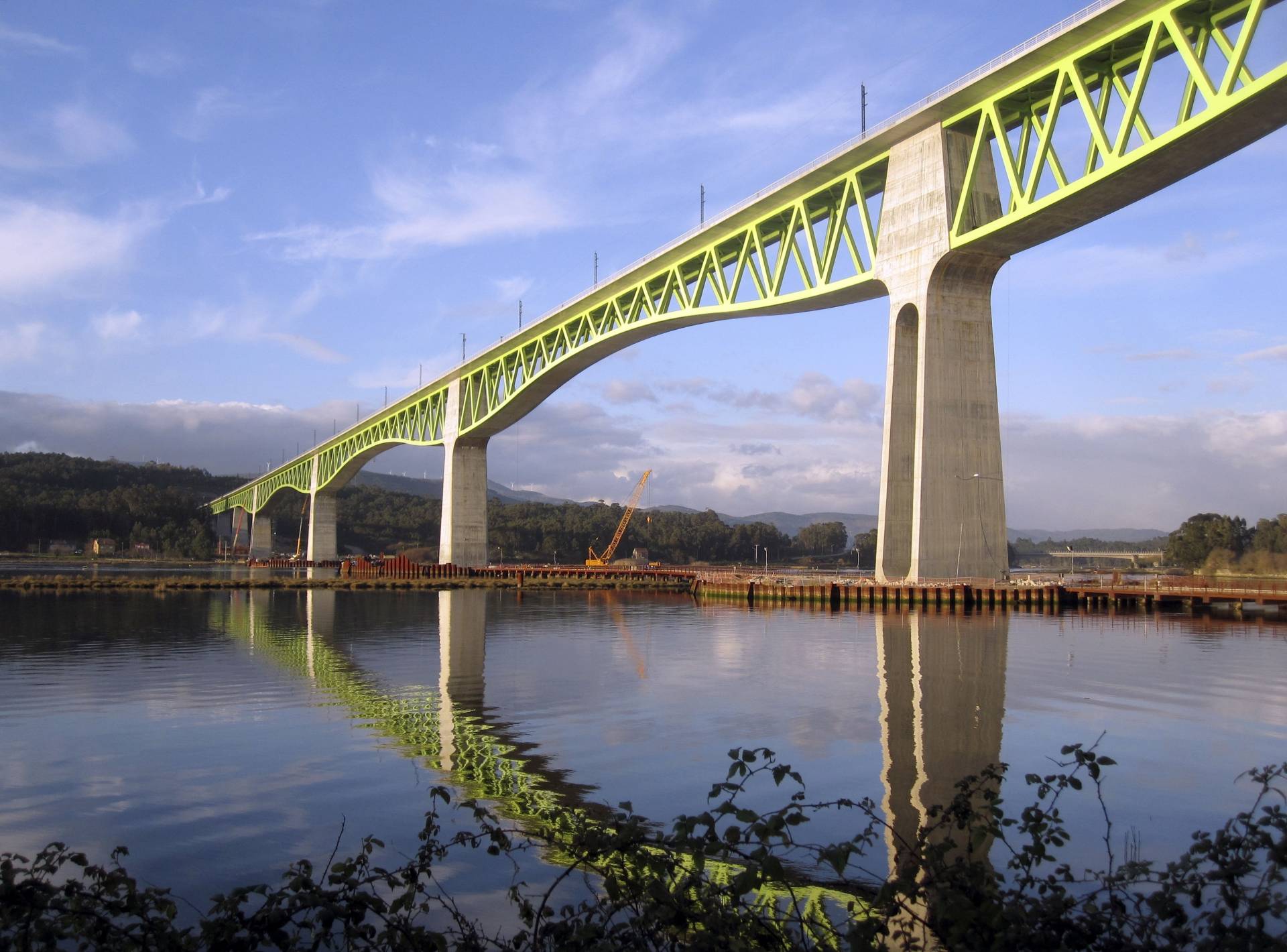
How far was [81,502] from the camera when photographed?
15712 centimetres

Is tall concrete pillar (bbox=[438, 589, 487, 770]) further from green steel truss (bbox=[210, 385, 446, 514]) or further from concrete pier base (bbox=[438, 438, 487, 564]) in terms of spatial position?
green steel truss (bbox=[210, 385, 446, 514])

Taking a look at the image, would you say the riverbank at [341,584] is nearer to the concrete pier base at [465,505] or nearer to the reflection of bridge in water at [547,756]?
the concrete pier base at [465,505]

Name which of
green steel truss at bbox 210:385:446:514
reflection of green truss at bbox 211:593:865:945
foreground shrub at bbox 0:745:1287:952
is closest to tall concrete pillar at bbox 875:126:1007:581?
reflection of green truss at bbox 211:593:865:945

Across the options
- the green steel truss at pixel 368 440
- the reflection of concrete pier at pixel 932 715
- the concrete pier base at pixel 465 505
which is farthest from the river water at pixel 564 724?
the green steel truss at pixel 368 440

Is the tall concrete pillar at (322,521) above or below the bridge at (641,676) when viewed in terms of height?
above

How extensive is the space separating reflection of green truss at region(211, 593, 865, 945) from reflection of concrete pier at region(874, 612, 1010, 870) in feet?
2.72

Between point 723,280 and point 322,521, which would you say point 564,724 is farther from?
point 322,521

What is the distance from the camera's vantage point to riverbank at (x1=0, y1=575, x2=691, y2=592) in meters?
58.1

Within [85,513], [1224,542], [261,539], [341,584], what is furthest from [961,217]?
[85,513]

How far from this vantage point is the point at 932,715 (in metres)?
15.3

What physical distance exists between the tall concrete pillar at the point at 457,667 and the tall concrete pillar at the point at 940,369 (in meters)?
15.6

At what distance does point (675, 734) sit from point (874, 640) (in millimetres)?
14045

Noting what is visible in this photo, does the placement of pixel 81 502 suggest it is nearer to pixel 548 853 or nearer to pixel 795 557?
pixel 795 557

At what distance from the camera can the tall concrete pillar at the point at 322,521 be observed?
11425 cm
